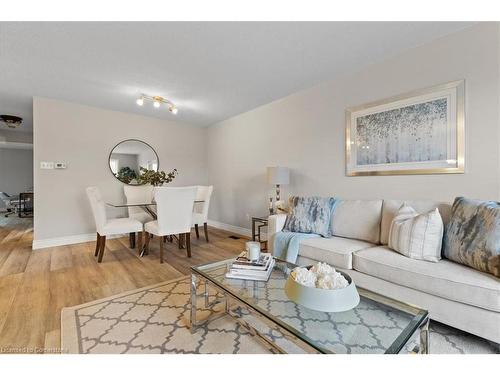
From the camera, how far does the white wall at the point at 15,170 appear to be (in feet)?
24.7

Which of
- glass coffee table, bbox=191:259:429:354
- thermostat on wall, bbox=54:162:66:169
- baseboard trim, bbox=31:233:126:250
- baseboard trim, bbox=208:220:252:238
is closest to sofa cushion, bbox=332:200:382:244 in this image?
glass coffee table, bbox=191:259:429:354

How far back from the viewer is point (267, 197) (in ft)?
12.6

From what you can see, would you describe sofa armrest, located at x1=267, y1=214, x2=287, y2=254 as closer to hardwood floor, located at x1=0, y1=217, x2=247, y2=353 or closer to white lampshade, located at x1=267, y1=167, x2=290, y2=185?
white lampshade, located at x1=267, y1=167, x2=290, y2=185

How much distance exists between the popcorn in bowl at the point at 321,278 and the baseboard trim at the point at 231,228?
2996mm

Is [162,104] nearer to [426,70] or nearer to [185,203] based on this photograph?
[185,203]

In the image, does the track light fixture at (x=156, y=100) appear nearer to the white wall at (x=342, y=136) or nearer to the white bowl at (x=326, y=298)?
the white wall at (x=342, y=136)

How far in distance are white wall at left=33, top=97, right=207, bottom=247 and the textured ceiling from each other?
1.33 ft

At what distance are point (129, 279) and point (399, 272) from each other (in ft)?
7.94

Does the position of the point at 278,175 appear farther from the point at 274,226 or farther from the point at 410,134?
the point at 410,134

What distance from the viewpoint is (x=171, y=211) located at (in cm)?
293

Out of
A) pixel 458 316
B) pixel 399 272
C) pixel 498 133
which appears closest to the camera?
pixel 458 316
